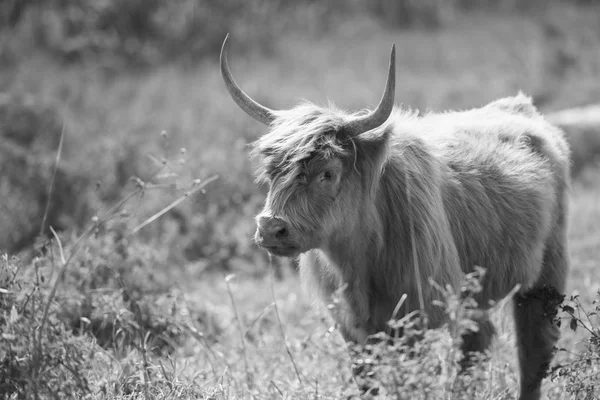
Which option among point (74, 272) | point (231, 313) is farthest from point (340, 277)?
point (231, 313)

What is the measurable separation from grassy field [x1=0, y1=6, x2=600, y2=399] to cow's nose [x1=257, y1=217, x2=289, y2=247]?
569 mm

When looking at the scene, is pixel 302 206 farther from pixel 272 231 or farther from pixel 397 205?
pixel 397 205

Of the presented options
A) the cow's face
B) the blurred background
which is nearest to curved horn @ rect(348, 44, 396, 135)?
the cow's face

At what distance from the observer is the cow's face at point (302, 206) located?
3.79m

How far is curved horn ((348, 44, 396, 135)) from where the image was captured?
3660 mm

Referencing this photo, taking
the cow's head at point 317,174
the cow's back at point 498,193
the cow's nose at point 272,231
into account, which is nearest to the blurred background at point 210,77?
the cow's back at point 498,193

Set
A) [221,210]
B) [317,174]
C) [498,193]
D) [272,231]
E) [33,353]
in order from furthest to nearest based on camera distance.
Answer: [221,210] < [498,193] < [317,174] < [272,231] < [33,353]

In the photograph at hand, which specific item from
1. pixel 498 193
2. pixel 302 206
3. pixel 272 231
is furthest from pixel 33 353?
pixel 498 193

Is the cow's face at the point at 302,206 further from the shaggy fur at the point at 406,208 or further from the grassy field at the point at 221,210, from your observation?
the grassy field at the point at 221,210

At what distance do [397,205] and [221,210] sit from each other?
509 centimetres

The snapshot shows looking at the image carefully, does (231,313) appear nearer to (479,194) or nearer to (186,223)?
(186,223)

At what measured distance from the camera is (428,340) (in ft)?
10.3

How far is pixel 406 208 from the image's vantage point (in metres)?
4.04

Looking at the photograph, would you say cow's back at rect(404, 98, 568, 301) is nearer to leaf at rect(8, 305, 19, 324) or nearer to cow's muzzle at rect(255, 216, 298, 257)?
cow's muzzle at rect(255, 216, 298, 257)
